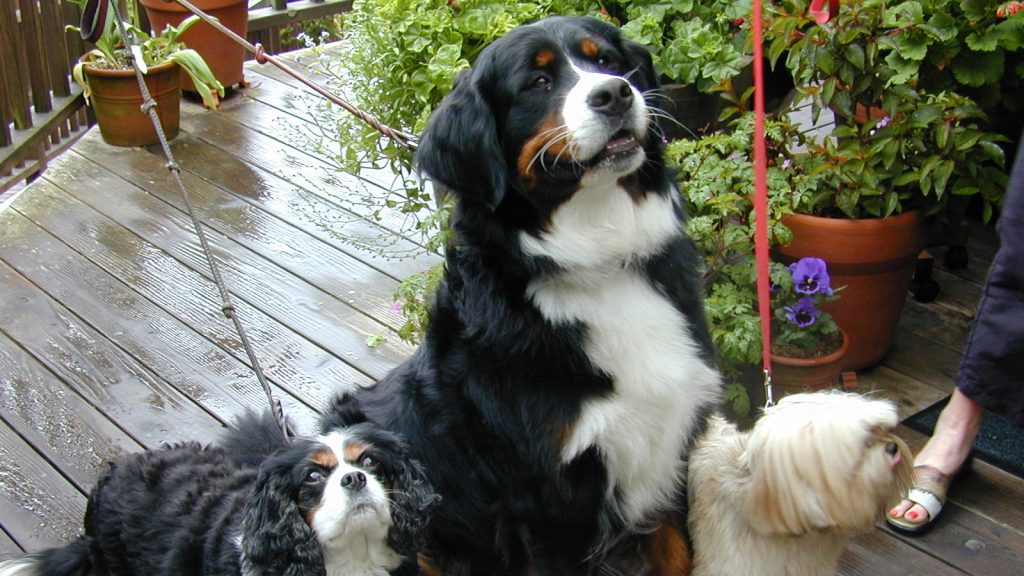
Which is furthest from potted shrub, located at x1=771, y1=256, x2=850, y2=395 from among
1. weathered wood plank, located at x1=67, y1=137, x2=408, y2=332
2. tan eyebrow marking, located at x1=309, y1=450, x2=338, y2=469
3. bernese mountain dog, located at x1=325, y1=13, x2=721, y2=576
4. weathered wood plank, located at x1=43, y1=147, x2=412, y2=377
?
tan eyebrow marking, located at x1=309, y1=450, x2=338, y2=469

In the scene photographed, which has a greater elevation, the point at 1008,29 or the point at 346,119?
the point at 1008,29

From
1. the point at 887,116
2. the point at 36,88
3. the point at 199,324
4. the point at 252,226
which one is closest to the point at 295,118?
the point at 252,226

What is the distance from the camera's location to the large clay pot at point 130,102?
4.59 m

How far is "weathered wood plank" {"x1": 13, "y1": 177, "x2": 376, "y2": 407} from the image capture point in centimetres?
320

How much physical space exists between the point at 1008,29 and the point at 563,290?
1.49 m

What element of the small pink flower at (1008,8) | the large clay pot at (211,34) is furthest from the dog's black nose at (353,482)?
the large clay pot at (211,34)

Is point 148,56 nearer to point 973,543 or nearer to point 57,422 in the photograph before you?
point 57,422

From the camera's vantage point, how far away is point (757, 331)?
2.72 m

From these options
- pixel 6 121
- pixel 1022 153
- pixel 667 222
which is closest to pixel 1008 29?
pixel 1022 153

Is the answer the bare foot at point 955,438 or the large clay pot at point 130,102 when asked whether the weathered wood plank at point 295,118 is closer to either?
the large clay pot at point 130,102

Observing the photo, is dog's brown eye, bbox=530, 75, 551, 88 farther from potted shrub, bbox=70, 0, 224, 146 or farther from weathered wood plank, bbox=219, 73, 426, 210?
potted shrub, bbox=70, 0, 224, 146

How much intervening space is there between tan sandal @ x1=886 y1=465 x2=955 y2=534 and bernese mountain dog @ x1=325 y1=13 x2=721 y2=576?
2.12 feet

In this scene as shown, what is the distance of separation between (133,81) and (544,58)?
Result: 316cm

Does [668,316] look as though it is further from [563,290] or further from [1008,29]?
[1008,29]
